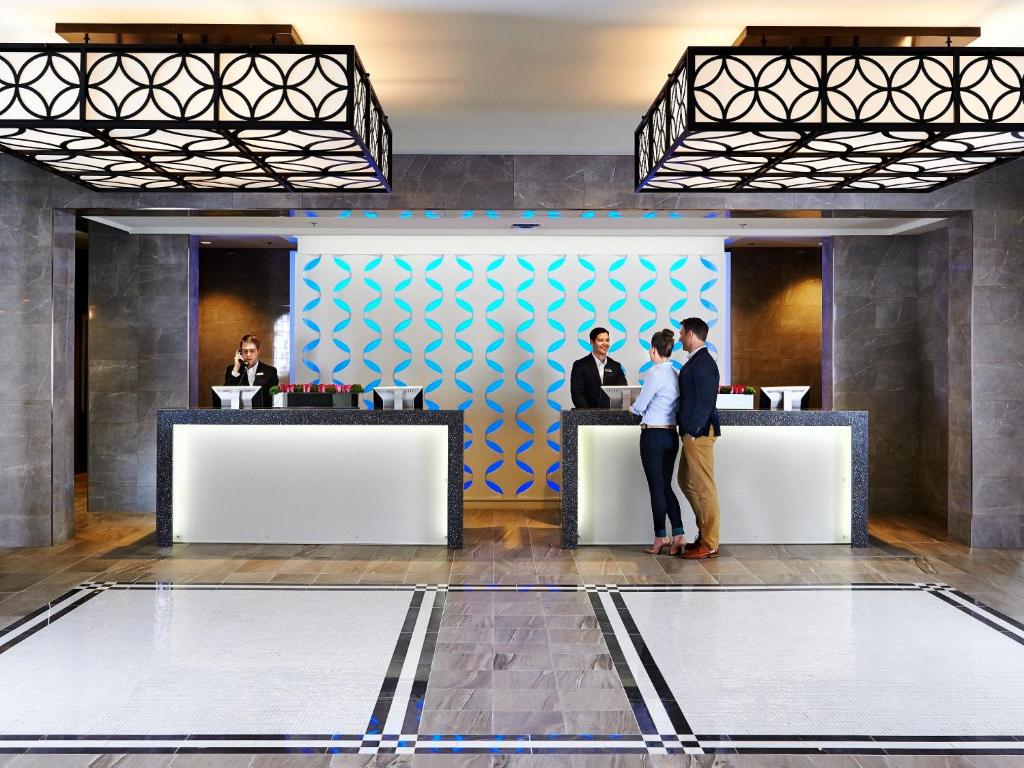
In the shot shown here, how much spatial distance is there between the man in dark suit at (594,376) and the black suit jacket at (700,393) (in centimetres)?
161

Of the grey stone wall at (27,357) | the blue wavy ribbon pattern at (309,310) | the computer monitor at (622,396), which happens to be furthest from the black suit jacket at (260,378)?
the computer monitor at (622,396)

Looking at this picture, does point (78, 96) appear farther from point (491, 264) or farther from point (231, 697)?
point (491, 264)

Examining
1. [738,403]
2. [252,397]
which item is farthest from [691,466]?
[252,397]

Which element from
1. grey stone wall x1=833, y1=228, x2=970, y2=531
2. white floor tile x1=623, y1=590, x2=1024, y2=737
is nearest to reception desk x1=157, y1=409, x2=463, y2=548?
white floor tile x1=623, y1=590, x2=1024, y2=737

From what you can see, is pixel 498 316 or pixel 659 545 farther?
pixel 498 316

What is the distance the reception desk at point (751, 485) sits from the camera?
6.68 m

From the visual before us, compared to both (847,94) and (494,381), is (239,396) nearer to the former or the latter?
(494,381)

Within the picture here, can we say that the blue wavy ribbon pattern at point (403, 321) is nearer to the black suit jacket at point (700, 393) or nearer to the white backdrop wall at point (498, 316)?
the white backdrop wall at point (498, 316)

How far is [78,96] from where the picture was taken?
13.1ft

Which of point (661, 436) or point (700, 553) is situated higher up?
point (661, 436)

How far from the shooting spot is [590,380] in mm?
7789

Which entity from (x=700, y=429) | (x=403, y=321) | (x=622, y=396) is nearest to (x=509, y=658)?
(x=700, y=429)

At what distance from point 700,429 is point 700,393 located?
0.90 ft

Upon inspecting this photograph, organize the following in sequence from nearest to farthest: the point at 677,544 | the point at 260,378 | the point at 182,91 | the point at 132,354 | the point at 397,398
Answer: the point at 182,91 → the point at 677,544 → the point at 397,398 → the point at 260,378 → the point at 132,354
